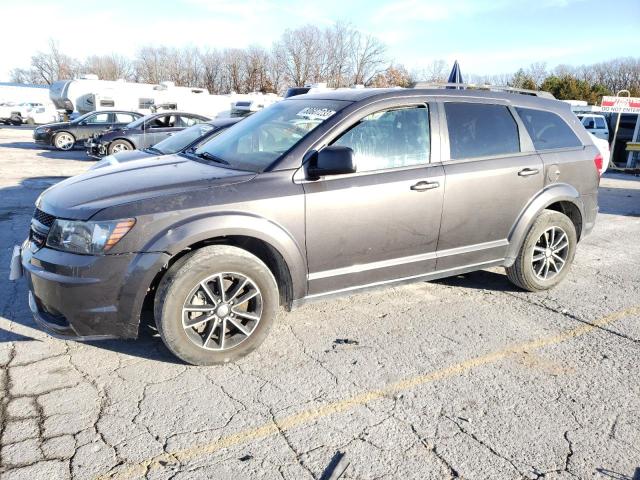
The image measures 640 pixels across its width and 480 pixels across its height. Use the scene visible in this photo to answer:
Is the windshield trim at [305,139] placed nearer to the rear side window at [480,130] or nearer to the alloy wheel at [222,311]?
the alloy wheel at [222,311]

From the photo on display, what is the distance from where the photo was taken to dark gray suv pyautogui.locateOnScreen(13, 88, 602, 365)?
2.95 metres

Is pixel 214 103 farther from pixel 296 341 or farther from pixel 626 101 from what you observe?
pixel 296 341

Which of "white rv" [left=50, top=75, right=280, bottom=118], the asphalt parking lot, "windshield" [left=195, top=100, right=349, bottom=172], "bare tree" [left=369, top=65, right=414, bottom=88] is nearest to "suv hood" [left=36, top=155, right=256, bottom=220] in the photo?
"windshield" [left=195, top=100, right=349, bottom=172]

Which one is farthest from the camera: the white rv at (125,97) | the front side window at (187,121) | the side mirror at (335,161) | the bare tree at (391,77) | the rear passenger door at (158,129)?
the bare tree at (391,77)

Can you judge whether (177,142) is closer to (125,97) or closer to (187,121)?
(187,121)

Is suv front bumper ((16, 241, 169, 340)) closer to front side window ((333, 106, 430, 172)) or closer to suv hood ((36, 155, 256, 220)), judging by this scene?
suv hood ((36, 155, 256, 220))

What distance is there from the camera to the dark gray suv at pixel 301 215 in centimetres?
295

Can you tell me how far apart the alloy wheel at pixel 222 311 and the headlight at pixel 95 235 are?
21.7 inches

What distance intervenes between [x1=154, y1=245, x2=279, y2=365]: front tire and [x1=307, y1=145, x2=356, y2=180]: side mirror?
751 mm

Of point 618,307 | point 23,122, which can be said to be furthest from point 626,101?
point 23,122

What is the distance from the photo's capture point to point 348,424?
267cm

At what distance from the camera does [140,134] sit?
14328 millimetres

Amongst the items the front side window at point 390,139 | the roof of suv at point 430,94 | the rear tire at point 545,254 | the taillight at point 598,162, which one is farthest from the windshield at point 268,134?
the taillight at point 598,162

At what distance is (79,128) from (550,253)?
55.5ft
